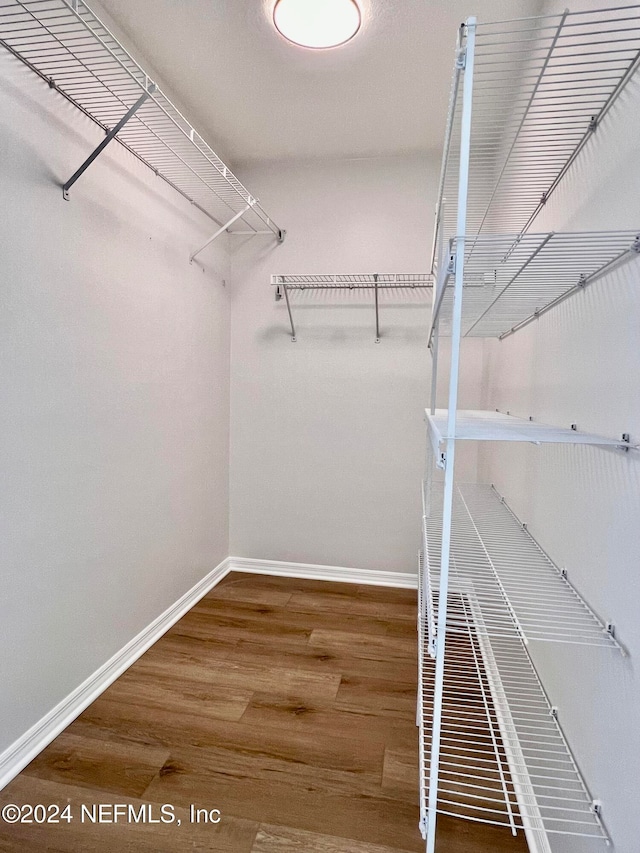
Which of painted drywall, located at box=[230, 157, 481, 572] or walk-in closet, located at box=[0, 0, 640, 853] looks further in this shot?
painted drywall, located at box=[230, 157, 481, 572]

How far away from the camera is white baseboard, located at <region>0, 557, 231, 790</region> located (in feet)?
4.76

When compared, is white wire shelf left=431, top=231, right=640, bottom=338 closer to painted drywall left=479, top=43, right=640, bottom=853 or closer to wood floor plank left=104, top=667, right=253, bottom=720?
painted drywall left=479, top=43, right=640, bottom=853

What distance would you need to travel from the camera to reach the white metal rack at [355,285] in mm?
2604

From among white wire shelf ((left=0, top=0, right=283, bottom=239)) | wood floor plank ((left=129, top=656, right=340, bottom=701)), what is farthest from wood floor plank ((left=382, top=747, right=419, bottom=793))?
white wire shelf ((left=0, top=0, right=283, bottom=239))

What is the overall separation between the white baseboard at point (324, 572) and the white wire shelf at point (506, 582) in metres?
0.91

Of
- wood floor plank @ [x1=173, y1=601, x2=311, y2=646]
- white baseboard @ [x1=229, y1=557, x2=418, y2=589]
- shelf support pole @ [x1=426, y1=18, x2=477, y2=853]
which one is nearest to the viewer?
shelf support pole @ [x1=426, y1=18, x2=477, y2=853]

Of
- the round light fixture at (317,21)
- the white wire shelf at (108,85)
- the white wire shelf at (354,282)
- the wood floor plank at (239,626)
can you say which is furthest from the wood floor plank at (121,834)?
the round light fixture at (317,21)

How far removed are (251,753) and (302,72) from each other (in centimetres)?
248

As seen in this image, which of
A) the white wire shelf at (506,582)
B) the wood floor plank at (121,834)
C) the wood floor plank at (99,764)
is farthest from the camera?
the wood floor plank at (99,764)

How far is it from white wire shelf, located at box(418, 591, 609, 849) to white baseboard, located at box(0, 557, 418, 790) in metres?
0.93

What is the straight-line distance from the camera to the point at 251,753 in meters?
1.54

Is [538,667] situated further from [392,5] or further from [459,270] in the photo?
[392,5]

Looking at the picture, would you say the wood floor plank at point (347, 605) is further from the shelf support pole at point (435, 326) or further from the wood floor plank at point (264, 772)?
the shelf support pole at point (435, 326)

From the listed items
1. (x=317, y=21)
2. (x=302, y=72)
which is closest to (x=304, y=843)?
(x=317, y=21)
